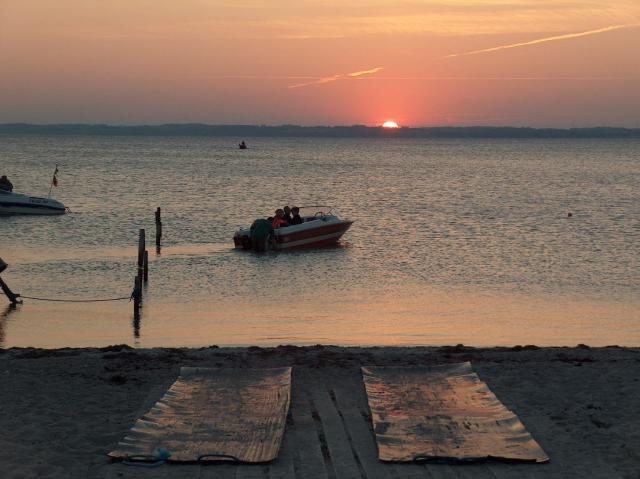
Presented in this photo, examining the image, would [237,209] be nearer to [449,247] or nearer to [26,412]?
[449,247]

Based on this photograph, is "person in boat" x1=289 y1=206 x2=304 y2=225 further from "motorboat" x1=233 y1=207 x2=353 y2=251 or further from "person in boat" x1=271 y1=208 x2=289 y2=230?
"person in boat" x1=271 y1=208 x2=289 y2=230

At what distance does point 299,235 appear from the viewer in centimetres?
3262

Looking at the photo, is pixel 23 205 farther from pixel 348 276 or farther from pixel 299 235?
pixel 348 276

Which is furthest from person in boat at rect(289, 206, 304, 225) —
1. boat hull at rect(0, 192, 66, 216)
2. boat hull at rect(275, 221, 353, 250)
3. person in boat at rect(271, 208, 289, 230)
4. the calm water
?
boat hull at rect(0, 192, 66, 216)

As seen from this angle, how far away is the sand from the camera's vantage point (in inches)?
366

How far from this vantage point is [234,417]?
10.7m

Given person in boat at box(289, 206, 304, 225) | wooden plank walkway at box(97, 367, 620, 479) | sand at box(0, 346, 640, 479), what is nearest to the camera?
wooden plank walkway at box(97, 367, 620, 479)

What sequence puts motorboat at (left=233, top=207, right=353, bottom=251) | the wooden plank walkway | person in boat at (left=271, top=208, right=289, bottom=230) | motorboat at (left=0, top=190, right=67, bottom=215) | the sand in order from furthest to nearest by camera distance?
motorboat at (left=0, top=190, right=67, bottom=215) → person in boat at (left=271, top=208, right=289, bottom=230) → motorboat at (left=233, top=207, right=353, bottom=251) → the sand → the wooden plank walkway

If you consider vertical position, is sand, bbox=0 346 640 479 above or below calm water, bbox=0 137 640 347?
above

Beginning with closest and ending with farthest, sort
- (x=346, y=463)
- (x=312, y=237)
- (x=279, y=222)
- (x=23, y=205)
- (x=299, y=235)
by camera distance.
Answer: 1. (x=346, y=463)
2. (x=299, y=235)
3. (x=279, y=222)
4. (x=312, y=237)
5. (x=23, y=205)

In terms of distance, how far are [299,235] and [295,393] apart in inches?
814

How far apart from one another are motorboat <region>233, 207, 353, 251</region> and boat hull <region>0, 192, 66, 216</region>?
566 inches

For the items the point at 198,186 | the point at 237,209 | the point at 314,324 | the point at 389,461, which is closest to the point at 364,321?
the point at 314,324

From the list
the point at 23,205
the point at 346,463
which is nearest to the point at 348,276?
the point at 346,463
